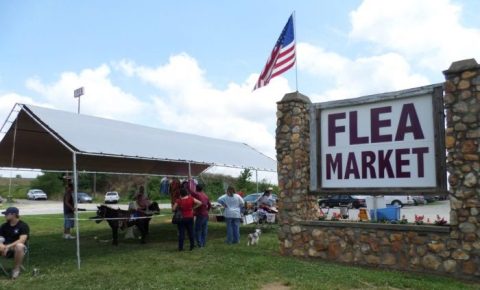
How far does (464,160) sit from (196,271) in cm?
488

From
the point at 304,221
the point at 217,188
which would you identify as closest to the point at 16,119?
the point at 304,221

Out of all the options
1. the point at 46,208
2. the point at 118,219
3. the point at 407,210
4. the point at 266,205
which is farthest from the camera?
the point at 46,208

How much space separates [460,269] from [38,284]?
679 centimetres

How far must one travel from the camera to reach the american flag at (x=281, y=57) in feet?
34.2

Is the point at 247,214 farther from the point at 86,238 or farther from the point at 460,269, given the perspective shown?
the point at 460,269

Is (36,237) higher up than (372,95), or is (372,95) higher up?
(372,95)

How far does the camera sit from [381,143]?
8742mm

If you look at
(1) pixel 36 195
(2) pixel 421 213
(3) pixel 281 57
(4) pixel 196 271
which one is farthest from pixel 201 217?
(1) pixel 36 195

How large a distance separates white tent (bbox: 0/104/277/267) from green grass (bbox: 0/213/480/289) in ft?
6.12

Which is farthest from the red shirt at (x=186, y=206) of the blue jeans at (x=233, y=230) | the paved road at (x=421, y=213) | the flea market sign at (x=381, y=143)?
the paved road at (x=421, y=213)

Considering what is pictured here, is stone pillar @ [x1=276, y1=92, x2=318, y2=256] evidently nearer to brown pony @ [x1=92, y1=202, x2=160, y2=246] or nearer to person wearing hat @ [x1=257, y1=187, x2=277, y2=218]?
brown pony @ [x1=92, y1=202, x2=160, y2=246]

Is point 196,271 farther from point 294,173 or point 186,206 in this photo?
point 294,173

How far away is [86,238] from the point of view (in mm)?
13680

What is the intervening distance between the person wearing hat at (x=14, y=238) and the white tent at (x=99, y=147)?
4.16 ft
